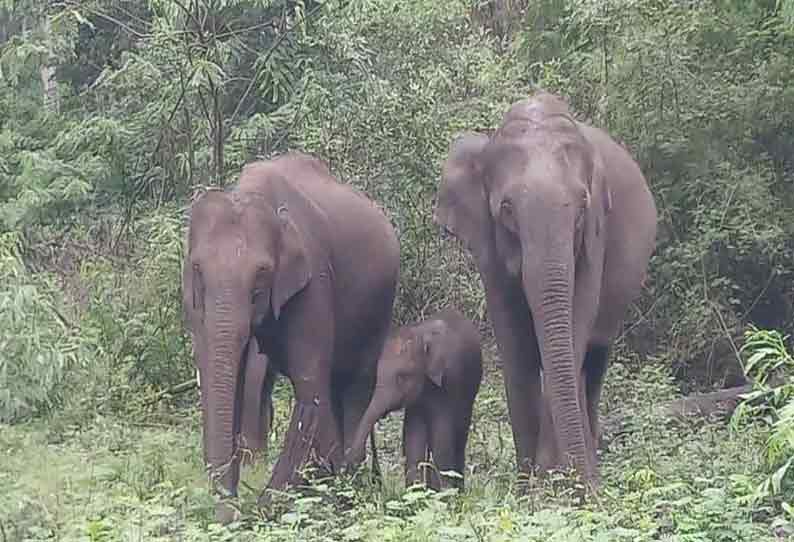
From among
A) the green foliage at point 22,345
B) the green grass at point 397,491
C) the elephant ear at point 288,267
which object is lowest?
the green grass at point 397,491

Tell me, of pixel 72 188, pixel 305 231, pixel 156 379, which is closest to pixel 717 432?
pixel 305 231

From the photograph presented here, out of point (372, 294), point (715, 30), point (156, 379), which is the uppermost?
point (715, 30)

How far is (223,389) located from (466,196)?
2.09 metres

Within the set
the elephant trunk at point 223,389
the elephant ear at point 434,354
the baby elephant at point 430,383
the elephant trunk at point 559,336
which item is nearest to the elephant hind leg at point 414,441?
the baby elephant at point 430,383

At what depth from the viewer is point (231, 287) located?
8.48 metres

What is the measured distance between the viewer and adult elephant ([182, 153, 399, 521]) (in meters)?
8.38

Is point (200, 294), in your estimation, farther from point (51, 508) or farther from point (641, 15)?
point (641, 15)

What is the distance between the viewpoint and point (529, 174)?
8.81 m

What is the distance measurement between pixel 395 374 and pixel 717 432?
6.80ft

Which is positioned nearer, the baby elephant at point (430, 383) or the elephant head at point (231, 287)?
the elephant head at point (231, 287)

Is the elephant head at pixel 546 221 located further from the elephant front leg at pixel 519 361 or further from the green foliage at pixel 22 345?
the green foliage at pixel 22 345

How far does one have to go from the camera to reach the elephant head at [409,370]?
10711mm

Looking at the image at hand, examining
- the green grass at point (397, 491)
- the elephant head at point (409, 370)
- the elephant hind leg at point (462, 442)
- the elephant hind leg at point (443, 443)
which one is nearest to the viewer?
the green grass at point (397, 491)

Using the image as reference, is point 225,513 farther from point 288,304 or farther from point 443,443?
point 443,443
